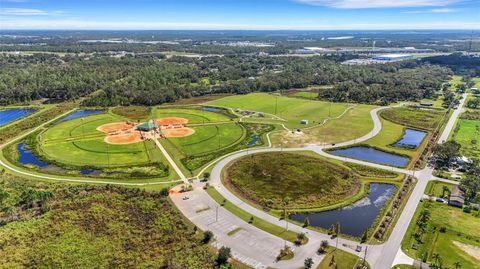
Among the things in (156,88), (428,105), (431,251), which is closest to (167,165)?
(431,251)

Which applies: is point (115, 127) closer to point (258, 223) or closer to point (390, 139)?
point (258, 223)

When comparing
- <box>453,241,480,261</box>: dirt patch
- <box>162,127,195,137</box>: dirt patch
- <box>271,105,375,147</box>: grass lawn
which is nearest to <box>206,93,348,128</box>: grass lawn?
<box>271,105,375,147</box>: grass lawn

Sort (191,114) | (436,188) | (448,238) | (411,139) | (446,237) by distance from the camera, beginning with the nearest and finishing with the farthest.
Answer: (448,238) < (446,237) < (436,188) < (411,139) < (191,114)

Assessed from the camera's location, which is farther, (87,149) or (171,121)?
(171,121)

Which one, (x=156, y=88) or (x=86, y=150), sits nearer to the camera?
(x=86, y=150)

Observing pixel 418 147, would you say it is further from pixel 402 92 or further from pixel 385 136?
pixel 402 92

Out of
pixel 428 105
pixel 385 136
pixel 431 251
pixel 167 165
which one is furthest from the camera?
pixel 428 105

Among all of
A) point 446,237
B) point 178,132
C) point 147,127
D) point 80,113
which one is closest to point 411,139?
point 446,237
